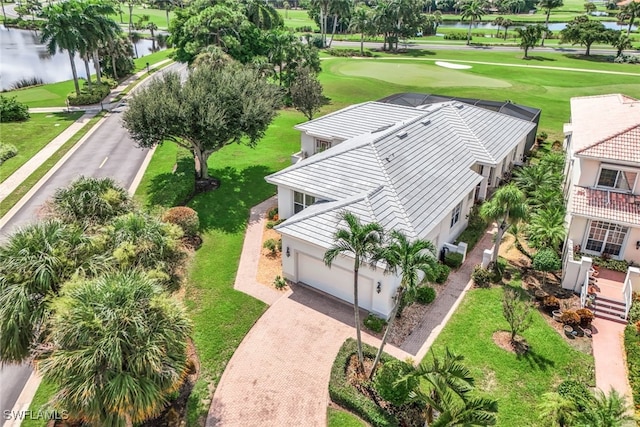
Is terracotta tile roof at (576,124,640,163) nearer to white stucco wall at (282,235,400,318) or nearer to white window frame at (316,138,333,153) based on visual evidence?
white stucco wall at (282,235,400,318)

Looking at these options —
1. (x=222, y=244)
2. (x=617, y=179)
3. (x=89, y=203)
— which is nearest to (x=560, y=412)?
(x=617, y=179)

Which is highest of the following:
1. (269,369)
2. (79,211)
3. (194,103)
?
(194,103)

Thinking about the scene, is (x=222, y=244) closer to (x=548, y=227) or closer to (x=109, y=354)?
(x=109, y=354)

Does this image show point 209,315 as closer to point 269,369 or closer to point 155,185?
point 269,369

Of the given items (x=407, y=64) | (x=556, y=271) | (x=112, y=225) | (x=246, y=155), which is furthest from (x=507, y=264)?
(x=407, y=64)

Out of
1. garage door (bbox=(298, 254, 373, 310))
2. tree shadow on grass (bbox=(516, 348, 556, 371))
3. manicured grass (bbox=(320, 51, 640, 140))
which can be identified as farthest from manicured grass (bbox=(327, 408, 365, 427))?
manicured grass (bbox=(320, 51, 640, 140))

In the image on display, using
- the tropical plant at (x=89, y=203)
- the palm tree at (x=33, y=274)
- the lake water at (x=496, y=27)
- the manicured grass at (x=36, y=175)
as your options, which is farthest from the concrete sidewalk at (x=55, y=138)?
the lake water at (x=496, y=27)

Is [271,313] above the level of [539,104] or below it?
below

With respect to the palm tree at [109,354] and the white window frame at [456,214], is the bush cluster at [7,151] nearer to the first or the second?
the palm tree at [109,354]
